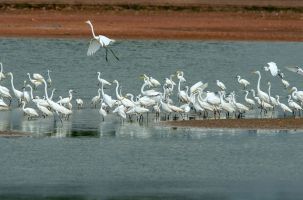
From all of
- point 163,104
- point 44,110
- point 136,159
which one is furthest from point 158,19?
point 136,159

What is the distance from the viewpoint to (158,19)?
46.2 m

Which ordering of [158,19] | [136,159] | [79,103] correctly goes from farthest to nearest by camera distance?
1. [158,19]
2. [79,103]
3. [136,159]

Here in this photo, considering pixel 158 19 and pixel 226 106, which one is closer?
Result: pixel 226 106

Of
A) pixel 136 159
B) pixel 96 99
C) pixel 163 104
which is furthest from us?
pixel 96 99

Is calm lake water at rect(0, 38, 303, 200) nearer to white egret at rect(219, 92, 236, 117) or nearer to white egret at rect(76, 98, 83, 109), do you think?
white egret at rect(76, 98, 83, 109)

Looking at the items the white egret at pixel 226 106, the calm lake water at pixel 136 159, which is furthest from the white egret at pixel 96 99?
the white egret at pixel 226 106

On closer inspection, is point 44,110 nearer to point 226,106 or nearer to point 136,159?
point 226,106

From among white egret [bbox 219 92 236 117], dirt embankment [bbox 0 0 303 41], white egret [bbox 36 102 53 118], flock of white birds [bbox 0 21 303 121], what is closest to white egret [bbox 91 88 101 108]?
flock of white birds [bbox 0 21 303 121]

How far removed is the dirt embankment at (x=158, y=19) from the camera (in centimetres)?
4144

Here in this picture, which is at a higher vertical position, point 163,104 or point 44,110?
point 163,104

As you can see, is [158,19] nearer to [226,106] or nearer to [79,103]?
[79,103]

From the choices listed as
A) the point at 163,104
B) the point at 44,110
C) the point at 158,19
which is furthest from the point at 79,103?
the point at 158,19

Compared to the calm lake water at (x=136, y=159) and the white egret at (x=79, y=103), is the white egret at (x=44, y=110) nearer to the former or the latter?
A: the calm lake water at (x=136, y=159)

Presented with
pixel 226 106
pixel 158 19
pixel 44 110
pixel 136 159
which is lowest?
pixel 136 159
